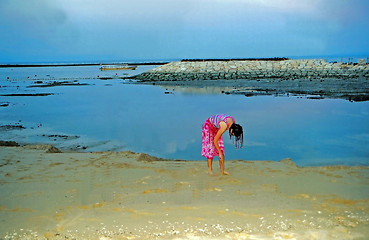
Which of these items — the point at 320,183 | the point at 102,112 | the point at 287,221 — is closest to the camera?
the point at 287,221

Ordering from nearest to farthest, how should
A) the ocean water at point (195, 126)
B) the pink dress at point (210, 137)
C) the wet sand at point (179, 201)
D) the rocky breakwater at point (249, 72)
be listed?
the wet sand at point (179, 201)
the pink dress at point (210, 137)
the ocean water at point (195, 126)
the rocky breakwater at point (249, 72)

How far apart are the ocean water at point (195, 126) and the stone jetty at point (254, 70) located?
15.4 meters

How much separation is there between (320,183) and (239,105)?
10.9 meters

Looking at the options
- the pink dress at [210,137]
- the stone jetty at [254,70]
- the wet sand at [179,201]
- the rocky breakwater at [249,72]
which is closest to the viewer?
the wet sand at [179,201]

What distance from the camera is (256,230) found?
140 inches

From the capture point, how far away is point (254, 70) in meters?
37.4

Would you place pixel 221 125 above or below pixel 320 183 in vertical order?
above

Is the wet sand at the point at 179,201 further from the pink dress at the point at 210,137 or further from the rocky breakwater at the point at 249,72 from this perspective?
the rocky breakwater at the point at 249,72

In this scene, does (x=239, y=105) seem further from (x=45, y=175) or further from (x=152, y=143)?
(x=45, y=175)

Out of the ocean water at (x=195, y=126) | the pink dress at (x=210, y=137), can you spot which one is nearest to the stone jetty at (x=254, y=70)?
the ocean water at (x=195, y=126)

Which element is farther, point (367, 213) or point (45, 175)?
point (45, 175)

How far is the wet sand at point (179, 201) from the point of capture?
359 centimetres

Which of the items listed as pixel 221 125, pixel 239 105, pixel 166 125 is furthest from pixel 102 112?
pixel 221 125

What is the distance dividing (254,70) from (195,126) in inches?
1079
